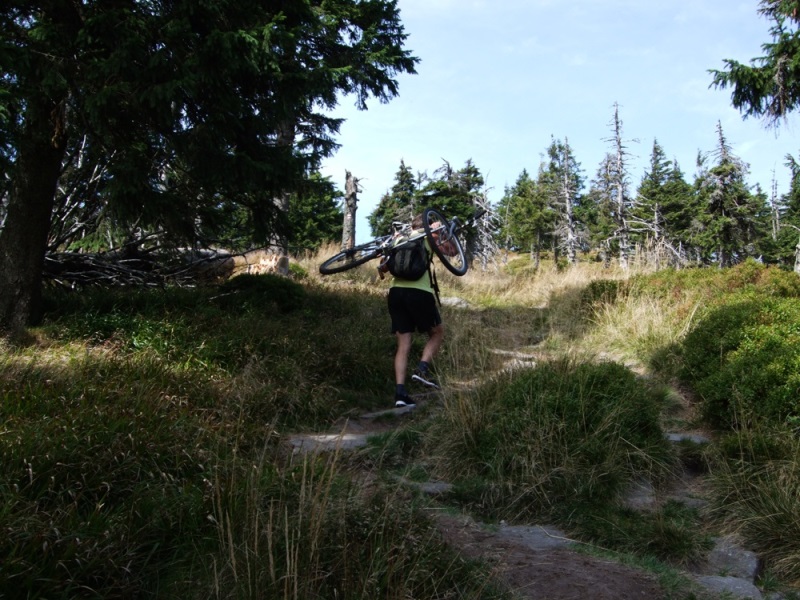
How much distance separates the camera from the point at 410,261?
20.9 ft

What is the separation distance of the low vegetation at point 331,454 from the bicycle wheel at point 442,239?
3.99 ft

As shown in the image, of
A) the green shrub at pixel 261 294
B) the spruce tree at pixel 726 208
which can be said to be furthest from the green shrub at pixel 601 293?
the spruce tree at pixel 726 208

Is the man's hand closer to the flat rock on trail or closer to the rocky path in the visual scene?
the rocky path

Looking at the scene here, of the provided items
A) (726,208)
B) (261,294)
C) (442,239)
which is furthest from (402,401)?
(726,208)

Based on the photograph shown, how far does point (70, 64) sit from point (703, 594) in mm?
6480

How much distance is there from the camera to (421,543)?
9.05ft

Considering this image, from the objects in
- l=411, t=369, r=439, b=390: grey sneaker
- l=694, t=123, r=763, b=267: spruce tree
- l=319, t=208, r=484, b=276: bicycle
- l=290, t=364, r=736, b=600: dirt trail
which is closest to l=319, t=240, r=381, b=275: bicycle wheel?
l=319, t=208, r=484, b=276: bicycle

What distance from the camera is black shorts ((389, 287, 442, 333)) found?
6410 millimetres

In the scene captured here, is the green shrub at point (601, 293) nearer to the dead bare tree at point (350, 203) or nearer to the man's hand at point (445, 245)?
the man's hand at point (445, 245)

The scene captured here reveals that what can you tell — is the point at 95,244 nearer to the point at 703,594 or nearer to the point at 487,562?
the point at 487,562

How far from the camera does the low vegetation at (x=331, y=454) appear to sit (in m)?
2.51

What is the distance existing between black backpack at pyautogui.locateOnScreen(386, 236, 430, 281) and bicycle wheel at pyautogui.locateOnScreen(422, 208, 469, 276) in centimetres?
31

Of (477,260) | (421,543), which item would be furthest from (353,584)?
(477,260)

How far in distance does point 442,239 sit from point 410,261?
45.2 inches
